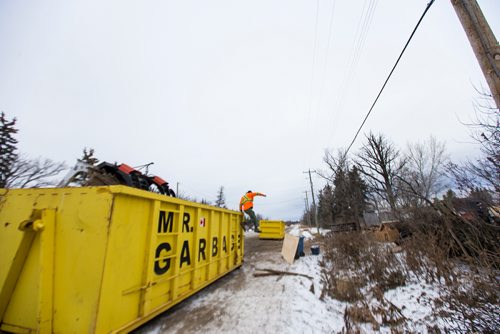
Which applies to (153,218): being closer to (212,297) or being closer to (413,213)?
(212,297)

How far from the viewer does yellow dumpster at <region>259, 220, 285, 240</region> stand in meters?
12.6

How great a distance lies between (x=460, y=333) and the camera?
9.14 ft

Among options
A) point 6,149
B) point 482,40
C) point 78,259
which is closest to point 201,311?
point 78,259

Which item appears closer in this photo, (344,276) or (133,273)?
(133,273)

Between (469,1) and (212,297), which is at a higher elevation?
(469,1)

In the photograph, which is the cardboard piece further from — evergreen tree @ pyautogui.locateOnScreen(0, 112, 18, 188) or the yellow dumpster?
evergreen tree @ pyautogui.locateOnScreen(0, 112, 18, 188)

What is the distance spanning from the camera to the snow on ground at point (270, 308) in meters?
3.22

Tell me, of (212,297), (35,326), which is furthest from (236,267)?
(35,326)

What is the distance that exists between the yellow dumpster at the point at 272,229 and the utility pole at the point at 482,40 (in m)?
10.9

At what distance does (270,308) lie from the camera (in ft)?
12.4

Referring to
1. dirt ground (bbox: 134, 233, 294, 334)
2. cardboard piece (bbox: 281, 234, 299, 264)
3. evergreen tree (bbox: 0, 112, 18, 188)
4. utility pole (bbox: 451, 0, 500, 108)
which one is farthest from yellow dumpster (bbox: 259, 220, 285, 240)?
evergreen tree (bbox: 0, 112, 18, 188)

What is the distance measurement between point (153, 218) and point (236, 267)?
13.7 ft

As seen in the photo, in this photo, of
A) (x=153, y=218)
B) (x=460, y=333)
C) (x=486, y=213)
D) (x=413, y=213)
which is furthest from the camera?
(x=413, y=213)

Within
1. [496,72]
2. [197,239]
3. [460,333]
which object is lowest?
[460,333]
